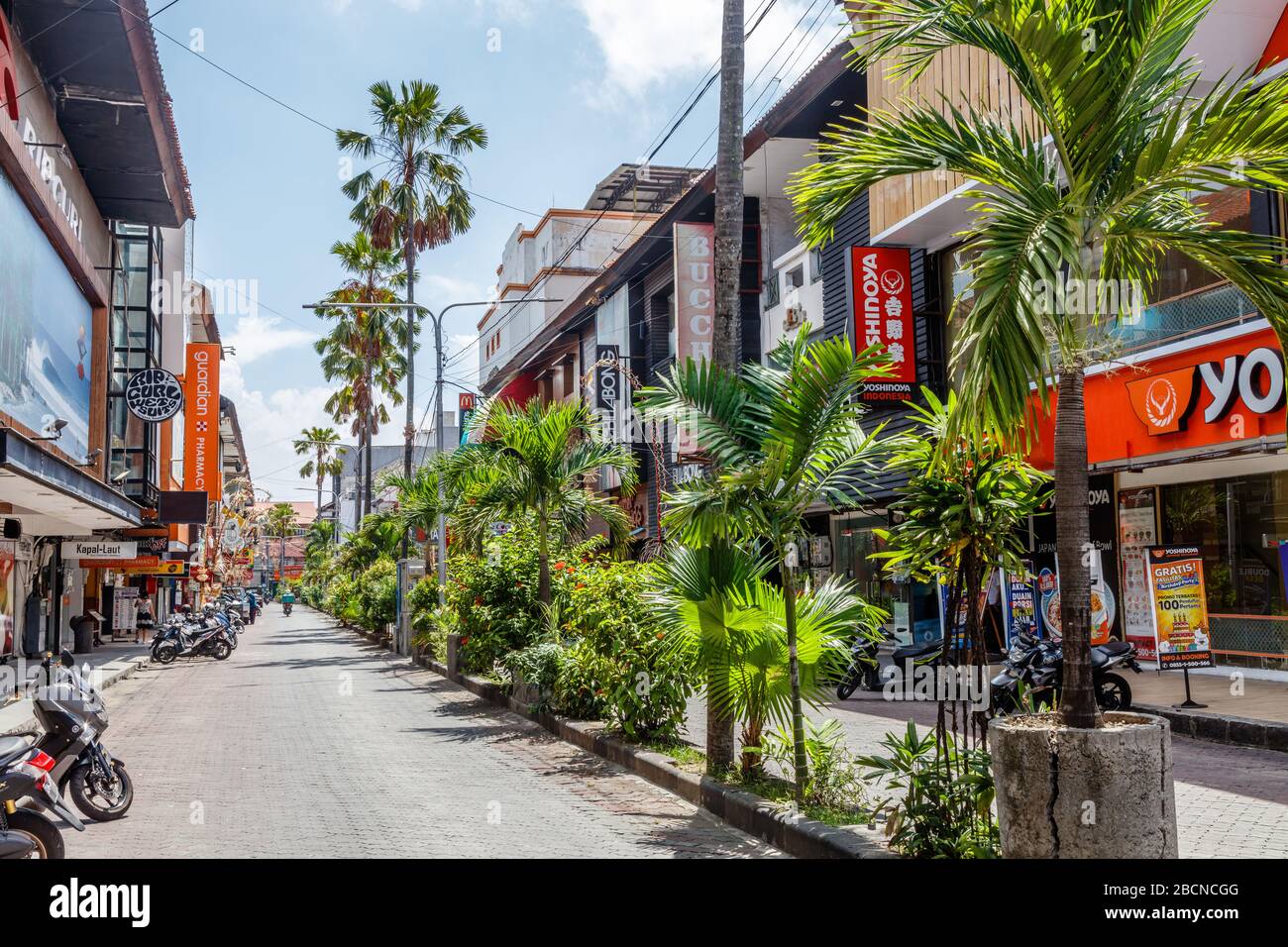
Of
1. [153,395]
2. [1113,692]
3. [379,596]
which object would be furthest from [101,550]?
[1113,692]

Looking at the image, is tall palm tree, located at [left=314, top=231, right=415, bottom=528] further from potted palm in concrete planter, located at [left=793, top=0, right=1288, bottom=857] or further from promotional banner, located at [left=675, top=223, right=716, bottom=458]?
potted palm in concrete planter, located at [left=793, top=0, right=1288, bottom=857]

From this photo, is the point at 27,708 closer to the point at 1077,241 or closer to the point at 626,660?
Answer: the point at 626,660

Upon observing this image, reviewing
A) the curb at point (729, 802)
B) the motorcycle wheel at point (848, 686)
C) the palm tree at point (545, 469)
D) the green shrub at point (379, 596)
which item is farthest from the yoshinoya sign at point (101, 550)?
the motorcycle wheel at point (848, 686)

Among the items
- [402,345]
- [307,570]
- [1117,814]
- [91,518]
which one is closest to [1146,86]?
[1117,814]

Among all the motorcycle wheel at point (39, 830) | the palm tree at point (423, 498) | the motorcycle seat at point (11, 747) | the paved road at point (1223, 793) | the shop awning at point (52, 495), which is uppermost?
the palm tree at point (423, 498)

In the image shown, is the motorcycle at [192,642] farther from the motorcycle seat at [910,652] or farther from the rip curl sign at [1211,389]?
the rip curl sign at [1211,389]

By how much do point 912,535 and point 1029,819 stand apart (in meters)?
1.95

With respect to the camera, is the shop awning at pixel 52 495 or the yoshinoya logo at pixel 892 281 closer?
the shop awning at pixel 52 495

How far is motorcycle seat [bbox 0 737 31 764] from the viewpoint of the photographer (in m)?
6.43

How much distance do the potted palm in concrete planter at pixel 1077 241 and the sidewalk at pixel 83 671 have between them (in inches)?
262

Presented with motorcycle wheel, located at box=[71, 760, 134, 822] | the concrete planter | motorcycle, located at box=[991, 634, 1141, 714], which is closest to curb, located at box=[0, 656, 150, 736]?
motorcycle wheel, located at box=[71, 760, 134, 822]

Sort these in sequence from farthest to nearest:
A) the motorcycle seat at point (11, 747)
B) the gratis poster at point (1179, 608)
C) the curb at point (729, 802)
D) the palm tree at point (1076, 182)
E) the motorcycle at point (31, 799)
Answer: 1. the gratis poster at point (1179, 608)
2. the curb at point (729, 802)
3. the motorcycle seat at point (11, 747)
4. the motorcycle at point (31, 799)
5. the palm tree at point (1076, 182)

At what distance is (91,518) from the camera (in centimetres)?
2188

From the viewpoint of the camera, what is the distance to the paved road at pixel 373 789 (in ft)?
24.9
